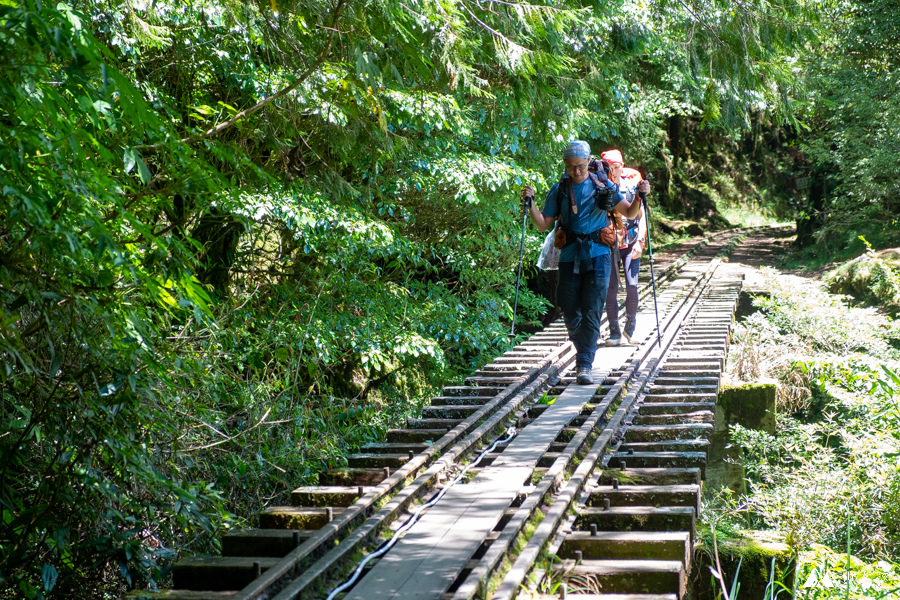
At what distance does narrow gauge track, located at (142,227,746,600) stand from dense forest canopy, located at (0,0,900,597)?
97 cm

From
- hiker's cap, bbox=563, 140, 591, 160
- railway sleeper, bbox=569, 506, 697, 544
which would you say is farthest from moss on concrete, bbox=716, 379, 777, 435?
railway sleeper, bbox=569, 506, 697, 544

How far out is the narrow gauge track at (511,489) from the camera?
12.6ft

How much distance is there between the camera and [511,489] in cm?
Result: 496

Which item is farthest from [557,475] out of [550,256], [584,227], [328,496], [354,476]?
[550,256]

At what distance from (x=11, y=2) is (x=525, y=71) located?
431cm

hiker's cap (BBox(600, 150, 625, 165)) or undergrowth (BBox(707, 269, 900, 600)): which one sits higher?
hiker's cap (BBox(600, 150, 625, 165))

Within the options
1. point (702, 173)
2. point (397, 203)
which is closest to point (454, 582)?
point (397, 203)

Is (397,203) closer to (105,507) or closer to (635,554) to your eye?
(105,507)

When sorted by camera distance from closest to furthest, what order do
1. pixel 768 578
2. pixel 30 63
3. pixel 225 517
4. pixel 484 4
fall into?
pixel 30 63, pixel 768 578, pixel 225 517, pixel 484 4

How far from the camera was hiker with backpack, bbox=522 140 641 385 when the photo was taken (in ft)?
23.8

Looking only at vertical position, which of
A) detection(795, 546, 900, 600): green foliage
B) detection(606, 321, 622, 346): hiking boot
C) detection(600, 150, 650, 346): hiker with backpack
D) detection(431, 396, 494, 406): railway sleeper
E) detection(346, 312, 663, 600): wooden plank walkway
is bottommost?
detection(795, 546, 900, 600): green foliage

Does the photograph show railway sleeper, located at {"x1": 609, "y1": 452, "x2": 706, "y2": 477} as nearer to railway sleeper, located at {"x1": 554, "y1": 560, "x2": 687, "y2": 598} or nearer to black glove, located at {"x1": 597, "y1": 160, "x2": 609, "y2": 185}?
railway sleeper, located at {"x1": 554, "y1": 560, "x2": 687, "y2": 598}

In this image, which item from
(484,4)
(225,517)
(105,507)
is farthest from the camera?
(484,4)

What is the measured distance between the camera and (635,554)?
409 cm
